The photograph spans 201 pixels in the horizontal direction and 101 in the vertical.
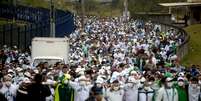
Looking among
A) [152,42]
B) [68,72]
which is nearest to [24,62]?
[68,72]

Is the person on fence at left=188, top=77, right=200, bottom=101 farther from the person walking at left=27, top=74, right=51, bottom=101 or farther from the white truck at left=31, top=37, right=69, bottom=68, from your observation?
the white truck at left=31, top=37, right=69, bottom=68

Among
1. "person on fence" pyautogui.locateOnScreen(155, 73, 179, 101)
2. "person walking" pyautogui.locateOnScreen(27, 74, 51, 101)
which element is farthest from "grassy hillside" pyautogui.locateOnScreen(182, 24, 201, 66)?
"person walking" pyautogui.locateOnScreen(27, 74, 51, 101)

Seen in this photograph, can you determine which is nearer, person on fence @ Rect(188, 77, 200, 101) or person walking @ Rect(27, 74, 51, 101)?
person walking @ Rect(27, 74, 51, 101)

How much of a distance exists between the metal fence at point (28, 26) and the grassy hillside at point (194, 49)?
8.50 m

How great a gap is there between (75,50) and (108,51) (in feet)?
6.22

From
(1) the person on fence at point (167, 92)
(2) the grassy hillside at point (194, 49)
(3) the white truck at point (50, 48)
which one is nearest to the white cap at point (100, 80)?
(1) the person on fence at point (167, 92)

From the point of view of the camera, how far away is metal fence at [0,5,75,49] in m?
40.8

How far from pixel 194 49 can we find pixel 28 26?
→ 9609 millimetres

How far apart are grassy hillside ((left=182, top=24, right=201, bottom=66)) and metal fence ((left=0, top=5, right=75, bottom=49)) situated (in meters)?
8.50

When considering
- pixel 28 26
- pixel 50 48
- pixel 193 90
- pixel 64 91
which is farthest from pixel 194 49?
pixel 64 91

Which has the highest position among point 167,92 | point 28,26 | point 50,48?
point 28,26

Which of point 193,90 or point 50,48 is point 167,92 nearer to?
point 193,90

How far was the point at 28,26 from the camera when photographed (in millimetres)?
44969

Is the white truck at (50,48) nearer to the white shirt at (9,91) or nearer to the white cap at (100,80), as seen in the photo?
the white cap at (100,80)
